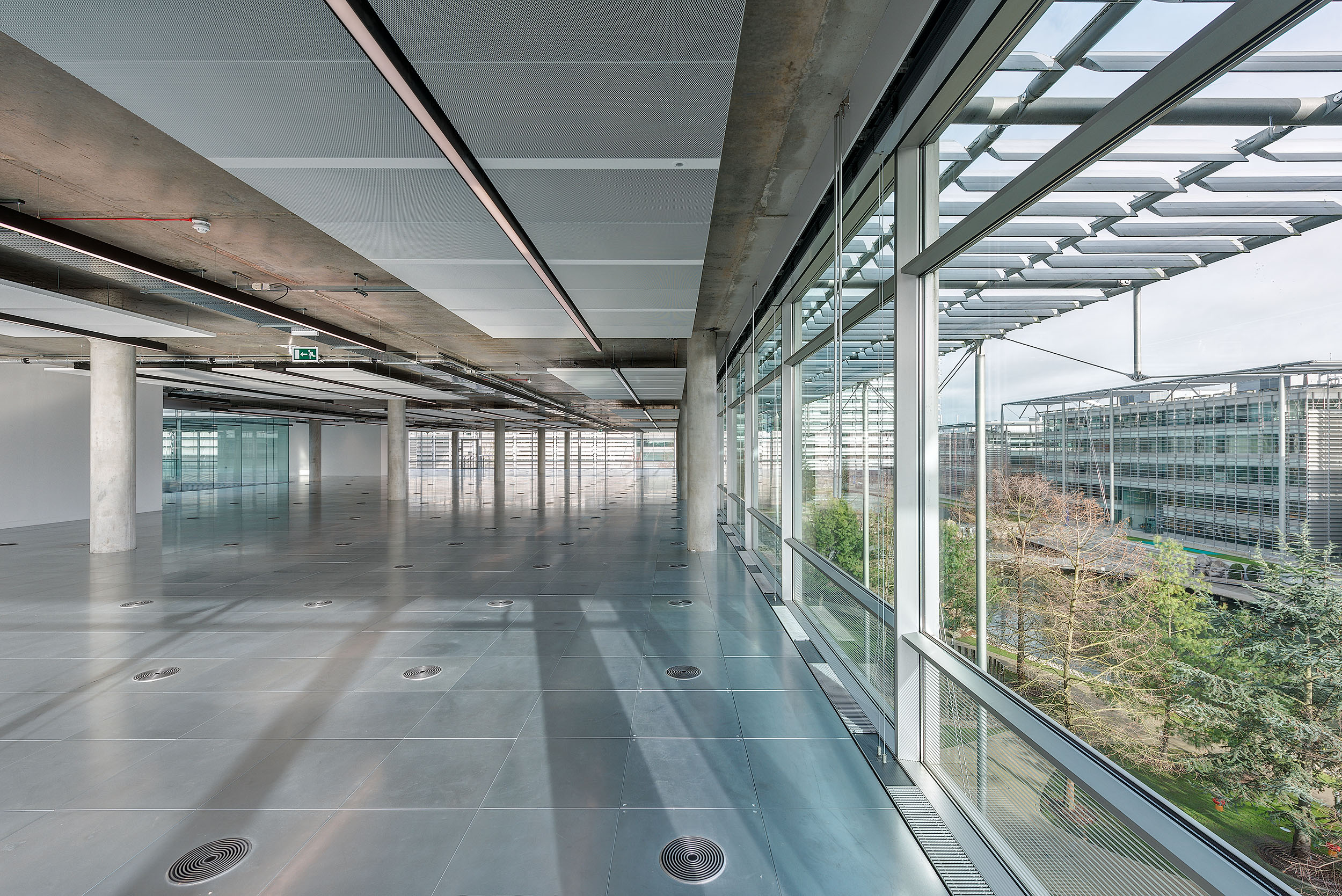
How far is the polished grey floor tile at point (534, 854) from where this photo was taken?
8.71 ft

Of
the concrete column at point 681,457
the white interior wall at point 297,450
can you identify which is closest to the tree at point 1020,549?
the concrete column at point 681,457

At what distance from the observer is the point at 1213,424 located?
4.65ft

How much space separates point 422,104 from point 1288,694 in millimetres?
4021

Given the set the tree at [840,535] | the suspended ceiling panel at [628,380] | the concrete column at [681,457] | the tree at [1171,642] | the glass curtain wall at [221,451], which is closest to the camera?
the tree at [1171,642]

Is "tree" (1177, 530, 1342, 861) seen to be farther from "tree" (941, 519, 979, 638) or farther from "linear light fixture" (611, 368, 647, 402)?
"linear light fixture" (611, 368, 647, 402)

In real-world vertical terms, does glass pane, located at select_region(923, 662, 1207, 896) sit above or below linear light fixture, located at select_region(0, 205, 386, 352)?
below

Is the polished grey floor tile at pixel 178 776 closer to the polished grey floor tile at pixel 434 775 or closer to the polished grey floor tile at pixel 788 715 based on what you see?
the polished grey floor tile at pixel 434 775

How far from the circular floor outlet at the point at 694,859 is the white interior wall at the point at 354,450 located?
41.5 metres

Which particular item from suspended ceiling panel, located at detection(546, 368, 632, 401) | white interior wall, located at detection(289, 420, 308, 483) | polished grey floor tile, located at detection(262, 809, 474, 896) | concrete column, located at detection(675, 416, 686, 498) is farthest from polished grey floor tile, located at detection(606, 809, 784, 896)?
white interior wall, located at detection(289, 420, 308, 483)

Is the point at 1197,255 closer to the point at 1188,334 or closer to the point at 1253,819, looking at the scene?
the point at 1188,334

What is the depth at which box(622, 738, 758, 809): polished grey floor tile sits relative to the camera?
3316 mm

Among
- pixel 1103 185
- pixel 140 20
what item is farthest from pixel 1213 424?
pixel 140 20

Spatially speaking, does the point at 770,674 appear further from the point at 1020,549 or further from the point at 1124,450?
the point at 1124,450

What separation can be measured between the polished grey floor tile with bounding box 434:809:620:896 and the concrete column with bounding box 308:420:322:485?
36394 mm
